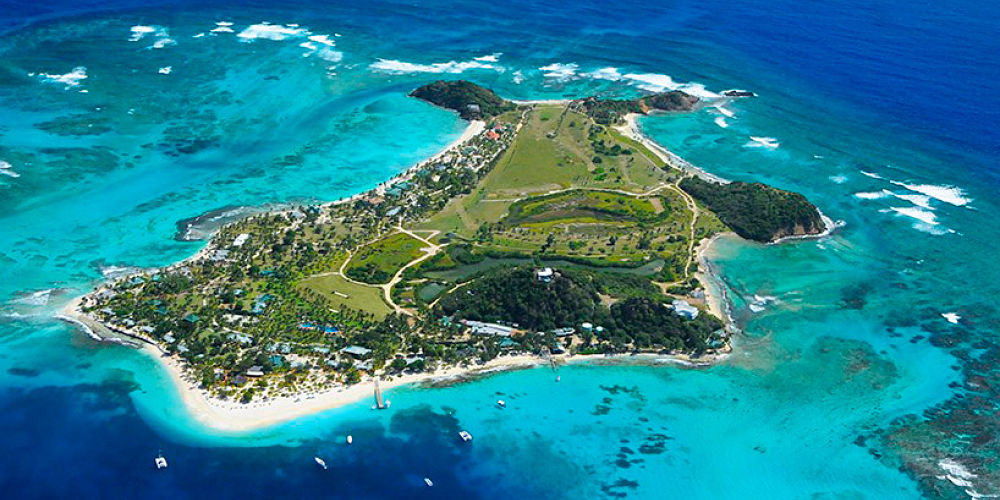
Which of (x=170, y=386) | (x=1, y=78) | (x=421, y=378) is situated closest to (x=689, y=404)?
(x=421, y=378)

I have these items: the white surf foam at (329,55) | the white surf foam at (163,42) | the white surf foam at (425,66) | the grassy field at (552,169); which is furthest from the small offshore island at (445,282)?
the white surf foam at (163,42)

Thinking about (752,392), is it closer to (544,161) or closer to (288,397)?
(288,397)

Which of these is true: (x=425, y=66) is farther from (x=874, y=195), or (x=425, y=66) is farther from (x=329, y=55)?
(x=874, y=195)

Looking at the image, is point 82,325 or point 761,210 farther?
point 761,210

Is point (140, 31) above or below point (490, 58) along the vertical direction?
below

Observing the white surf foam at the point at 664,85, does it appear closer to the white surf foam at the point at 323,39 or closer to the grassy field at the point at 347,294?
the white surf foam at the point at 323,39

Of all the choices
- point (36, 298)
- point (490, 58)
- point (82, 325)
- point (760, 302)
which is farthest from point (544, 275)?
point (490, 58)

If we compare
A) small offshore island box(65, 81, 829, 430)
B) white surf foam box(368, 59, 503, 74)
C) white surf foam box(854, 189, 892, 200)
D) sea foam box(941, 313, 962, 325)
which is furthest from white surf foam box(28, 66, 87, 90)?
sea foam box(941, 313, 962, 325)

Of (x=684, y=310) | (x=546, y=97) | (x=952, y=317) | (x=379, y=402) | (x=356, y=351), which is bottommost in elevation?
(x=379, y=402)
